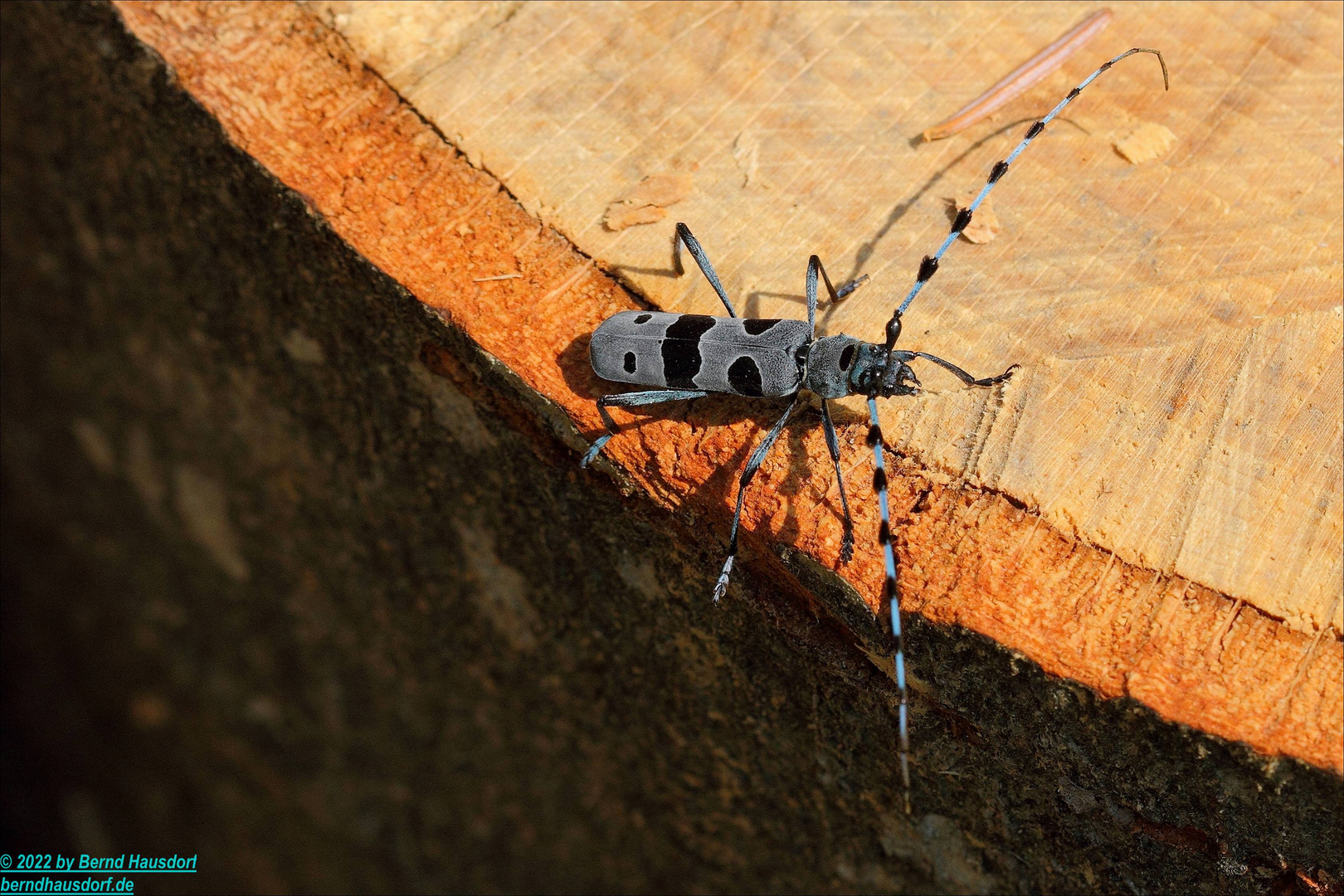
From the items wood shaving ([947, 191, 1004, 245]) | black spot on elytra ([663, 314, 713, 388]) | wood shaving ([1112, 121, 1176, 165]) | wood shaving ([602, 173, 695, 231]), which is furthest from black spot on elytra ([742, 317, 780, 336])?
wood shaving ([1112, 121, 1176, 165])

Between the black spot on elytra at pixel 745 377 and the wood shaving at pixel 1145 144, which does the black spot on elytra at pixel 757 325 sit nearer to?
the black spot on elytra at pixel 745 377

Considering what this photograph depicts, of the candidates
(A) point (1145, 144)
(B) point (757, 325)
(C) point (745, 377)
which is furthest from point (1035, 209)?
(C) point (745, 377)

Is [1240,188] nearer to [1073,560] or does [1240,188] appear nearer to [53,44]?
[1073,560]

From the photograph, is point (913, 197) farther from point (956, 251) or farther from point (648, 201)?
point (648, 201)

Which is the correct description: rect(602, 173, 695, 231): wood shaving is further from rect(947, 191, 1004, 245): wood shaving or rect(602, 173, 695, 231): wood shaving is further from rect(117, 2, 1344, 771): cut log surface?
rect(947, 191, 1004, 245): wood shaving

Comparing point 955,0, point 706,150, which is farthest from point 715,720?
point 955,0
